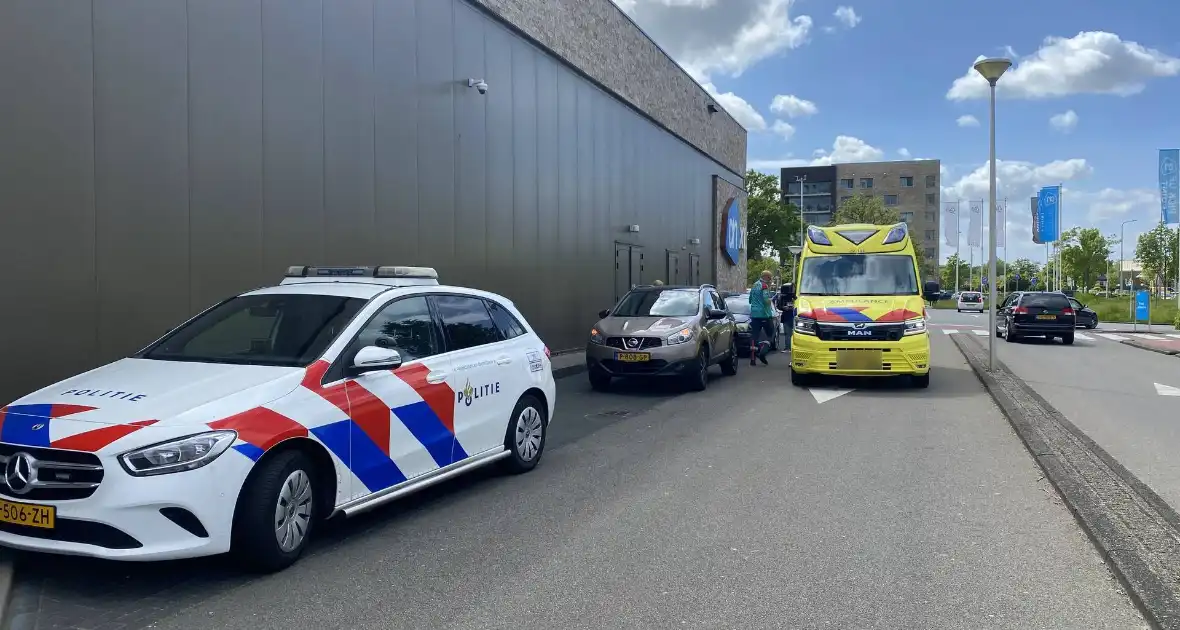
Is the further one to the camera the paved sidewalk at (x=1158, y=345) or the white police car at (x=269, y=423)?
the paved sidewalk at (x=1158, y=345)

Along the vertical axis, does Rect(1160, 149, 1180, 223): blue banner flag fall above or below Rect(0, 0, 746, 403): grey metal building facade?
above

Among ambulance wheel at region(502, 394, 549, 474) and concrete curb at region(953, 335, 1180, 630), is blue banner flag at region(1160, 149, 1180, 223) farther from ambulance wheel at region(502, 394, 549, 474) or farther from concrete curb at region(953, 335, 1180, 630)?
ambulance wheel at region(502, 394, 549, 474)

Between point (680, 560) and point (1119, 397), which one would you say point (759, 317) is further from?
point (680, 560)

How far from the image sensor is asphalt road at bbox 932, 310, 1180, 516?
7605 mm

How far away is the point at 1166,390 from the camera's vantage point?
43.0 ft

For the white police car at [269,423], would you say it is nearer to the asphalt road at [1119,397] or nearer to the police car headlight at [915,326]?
the asphalt road at [1119,397]

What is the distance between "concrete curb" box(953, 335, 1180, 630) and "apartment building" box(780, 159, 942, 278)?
374 feet

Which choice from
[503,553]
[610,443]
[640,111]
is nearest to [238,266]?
[610,443]

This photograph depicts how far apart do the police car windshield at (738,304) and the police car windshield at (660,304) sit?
4.96 meters

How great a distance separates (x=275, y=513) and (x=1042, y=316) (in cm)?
2427

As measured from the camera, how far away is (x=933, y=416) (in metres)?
10.2

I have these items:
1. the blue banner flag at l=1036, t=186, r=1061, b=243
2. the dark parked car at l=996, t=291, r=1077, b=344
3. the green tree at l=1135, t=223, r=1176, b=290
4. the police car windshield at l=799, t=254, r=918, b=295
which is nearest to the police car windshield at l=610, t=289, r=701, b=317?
the police car windshield at l=799, t=254, r=918, b=295

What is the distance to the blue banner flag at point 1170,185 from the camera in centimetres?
3269

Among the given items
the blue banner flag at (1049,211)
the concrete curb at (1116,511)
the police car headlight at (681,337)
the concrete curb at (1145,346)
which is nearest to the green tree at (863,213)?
the blue banner flag at (1049,211)
